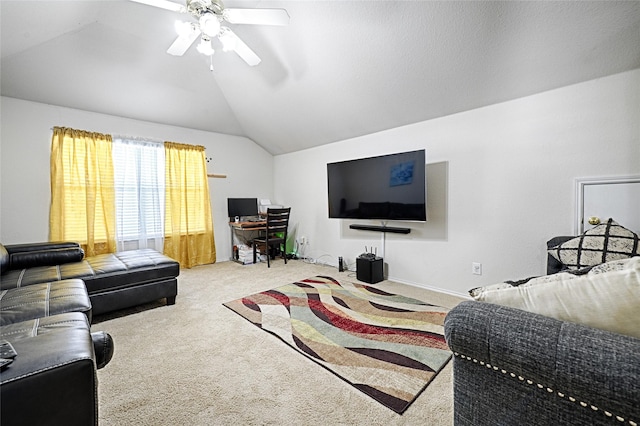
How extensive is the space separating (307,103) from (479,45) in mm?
2015

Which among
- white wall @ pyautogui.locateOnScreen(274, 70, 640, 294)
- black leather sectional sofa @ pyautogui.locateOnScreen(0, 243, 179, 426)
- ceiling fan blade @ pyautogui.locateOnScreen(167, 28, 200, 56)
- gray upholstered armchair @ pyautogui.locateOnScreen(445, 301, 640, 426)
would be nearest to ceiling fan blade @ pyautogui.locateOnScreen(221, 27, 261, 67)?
ceiling fan blade @ pyautogui.locateOnScreen(167, 28, 200, 56)

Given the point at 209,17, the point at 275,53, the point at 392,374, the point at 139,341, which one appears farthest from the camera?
the point at 275,53

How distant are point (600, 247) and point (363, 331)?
1718 mm

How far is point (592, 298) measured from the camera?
762 mm

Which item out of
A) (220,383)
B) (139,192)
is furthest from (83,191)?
(220,383)

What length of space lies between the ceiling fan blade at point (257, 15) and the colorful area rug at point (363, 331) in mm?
2375

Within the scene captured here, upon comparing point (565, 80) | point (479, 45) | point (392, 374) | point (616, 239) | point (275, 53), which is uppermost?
point (275, 53)

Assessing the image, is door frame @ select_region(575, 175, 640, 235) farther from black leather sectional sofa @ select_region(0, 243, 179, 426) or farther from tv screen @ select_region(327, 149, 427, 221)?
black leather sectional sofa @ select_region(0, 243, 179, 426)

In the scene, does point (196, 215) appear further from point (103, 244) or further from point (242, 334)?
point (242, 334)

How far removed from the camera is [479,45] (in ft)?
7.14

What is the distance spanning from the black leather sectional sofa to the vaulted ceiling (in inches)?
78.2

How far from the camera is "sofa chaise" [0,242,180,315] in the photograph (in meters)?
2.23

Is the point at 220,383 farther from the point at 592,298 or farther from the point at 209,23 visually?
the point at 209,23

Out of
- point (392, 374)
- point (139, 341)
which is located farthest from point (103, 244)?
point (392, 374)
